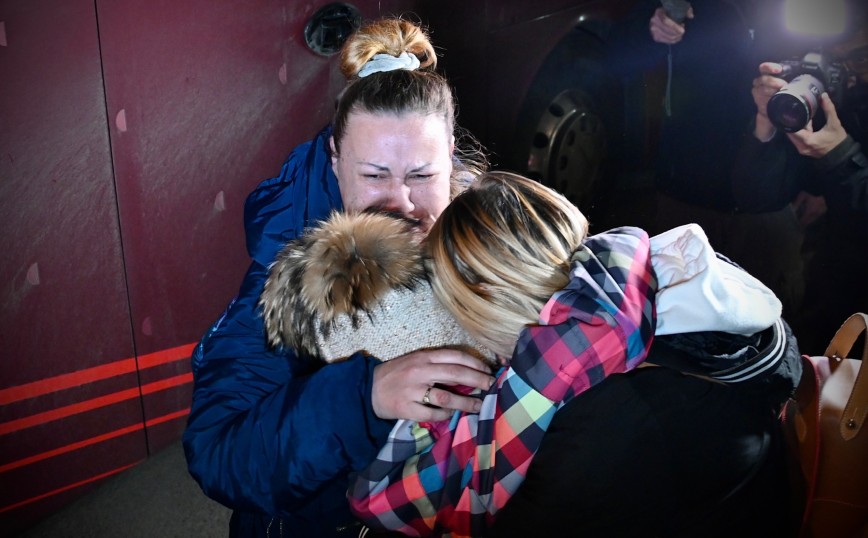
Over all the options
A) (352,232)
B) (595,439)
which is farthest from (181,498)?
(595,439)

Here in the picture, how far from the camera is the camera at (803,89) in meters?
1.72

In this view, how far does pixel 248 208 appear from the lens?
1.80 m

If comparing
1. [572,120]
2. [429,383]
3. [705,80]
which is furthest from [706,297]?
[572,120]

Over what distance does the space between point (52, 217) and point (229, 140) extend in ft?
2.59

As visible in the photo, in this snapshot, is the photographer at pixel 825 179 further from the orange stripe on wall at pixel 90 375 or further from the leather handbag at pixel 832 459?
the orange stripe on wall at pixel 90 375

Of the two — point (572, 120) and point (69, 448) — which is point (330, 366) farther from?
point (69, 448)

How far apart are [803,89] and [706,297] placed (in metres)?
1.20

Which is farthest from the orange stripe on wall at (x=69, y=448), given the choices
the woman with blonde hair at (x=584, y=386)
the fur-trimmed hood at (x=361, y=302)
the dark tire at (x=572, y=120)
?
the dark tire at (x=572, y=120)

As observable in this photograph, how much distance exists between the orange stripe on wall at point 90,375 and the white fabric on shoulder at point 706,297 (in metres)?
2.40

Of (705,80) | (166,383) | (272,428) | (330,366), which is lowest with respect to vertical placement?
(166,383)

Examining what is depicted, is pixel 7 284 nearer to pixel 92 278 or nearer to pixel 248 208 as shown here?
pixel 92 278

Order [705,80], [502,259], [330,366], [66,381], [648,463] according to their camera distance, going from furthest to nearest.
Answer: [66,381] < [705,80] < [330,366] < [502,259] < [648,463]

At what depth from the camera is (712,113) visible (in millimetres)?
2104

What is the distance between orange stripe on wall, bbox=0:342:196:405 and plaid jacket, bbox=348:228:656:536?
1.93 m
